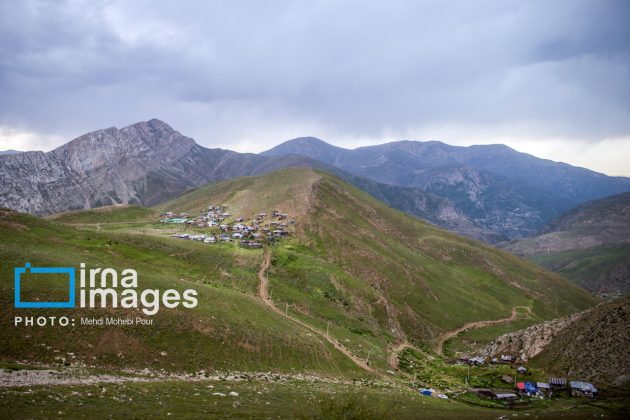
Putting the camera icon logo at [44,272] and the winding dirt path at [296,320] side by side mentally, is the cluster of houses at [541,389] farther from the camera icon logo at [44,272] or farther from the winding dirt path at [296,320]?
the camera icon logo at [44,272]

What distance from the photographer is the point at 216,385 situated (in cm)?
3719

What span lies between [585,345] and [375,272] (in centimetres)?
6240

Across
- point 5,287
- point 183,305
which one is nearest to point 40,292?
point 5,287

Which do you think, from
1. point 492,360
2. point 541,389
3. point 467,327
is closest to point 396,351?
point 492,360

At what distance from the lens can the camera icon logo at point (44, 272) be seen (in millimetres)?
42416

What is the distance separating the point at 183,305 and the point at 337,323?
37052 mm


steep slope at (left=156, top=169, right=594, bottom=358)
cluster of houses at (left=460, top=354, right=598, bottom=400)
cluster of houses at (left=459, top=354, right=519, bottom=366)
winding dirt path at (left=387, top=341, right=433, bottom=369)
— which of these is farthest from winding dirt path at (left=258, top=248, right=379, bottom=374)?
cluster of houses at (left=459, top=354, right=519, bottom=366)

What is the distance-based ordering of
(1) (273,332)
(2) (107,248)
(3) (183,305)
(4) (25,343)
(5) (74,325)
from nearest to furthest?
(4) (25,343) → (5) (74,325) → (3) (183,305) → (1) (273,332) → (2) (107,248)

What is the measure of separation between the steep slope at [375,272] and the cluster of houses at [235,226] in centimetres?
535

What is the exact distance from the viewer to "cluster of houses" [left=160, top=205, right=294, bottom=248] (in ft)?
377

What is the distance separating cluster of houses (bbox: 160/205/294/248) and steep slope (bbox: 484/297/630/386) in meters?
72.1

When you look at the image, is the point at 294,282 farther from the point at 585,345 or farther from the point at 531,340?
the point at 585,345

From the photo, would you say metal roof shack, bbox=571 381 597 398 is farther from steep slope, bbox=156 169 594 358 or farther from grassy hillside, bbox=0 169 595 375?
steep slope, bbox=156 169 594 358

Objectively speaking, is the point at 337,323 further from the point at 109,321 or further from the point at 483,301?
the point at 483,301
